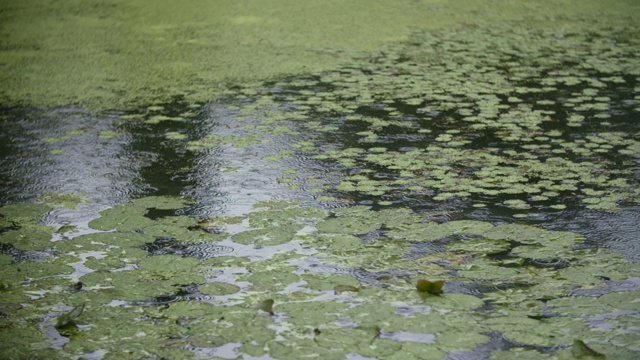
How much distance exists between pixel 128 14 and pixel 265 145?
11.6 ft

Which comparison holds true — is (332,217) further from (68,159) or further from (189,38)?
(189,38)

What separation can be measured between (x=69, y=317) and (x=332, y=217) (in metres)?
1.13

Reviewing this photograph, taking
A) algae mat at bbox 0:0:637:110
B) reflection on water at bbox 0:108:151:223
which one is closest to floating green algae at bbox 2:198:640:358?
reflection on water at bbox 0:108:151:223

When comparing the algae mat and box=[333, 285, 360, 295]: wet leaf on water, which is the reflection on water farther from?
box=[333, 285, 360, 295]: wet leaf on water

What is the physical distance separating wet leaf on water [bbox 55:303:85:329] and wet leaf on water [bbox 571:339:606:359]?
4.42 feet

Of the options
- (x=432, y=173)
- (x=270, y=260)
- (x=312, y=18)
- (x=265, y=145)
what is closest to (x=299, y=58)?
(x=312, y=18)

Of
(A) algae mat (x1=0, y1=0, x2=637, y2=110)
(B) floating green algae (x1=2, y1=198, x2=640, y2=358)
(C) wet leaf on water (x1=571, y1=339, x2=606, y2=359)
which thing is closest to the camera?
(C) wet leaf on water (x1=571, y1=339, x2=606, y2=359)

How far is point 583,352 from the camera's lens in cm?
231

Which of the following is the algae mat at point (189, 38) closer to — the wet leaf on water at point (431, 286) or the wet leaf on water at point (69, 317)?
the wet leaf on water at point (69, 317)

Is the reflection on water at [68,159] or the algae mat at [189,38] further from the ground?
the algae mat at [189,38]

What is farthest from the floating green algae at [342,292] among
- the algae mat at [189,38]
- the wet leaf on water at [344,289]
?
the algae mat at [189,38]

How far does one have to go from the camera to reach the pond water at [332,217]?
251 centimetres

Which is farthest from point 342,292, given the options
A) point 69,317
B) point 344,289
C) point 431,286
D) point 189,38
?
point 189,38

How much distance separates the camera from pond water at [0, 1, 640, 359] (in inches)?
98.9
